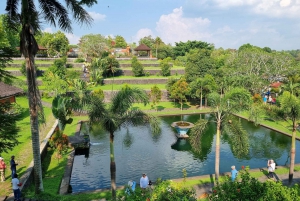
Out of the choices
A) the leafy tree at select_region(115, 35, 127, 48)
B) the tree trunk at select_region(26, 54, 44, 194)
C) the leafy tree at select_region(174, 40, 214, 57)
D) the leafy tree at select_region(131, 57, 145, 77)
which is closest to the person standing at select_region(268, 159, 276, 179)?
the tree trunk at select_region(26, 54, 44, 194)

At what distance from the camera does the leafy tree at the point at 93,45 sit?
4228 centimetres

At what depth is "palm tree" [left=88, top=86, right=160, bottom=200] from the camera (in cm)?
934

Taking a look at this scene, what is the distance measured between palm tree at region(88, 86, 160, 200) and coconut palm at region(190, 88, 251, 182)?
2042mm

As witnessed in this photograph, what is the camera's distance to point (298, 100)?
10.7 metres

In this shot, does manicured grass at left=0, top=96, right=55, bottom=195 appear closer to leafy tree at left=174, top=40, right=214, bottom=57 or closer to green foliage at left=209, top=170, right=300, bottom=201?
green foliage at left=209, top=170, right=300, bottom=201

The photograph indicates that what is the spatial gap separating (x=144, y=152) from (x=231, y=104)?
23.8 ft

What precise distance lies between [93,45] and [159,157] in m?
31.4

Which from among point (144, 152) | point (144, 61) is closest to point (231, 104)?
point (144, 152)

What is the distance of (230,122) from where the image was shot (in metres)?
10.3

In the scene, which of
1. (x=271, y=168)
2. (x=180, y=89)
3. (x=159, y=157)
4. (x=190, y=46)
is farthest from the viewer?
(x=190, y=46)

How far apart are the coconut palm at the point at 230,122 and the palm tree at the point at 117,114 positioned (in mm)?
2042

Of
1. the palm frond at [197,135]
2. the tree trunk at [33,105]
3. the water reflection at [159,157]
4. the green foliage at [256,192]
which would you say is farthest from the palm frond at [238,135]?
the tree trunk at [33,105]

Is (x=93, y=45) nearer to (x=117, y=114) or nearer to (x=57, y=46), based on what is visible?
(x=57, y=46)

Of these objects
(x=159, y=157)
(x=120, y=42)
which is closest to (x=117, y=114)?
(x=159, y=157)
